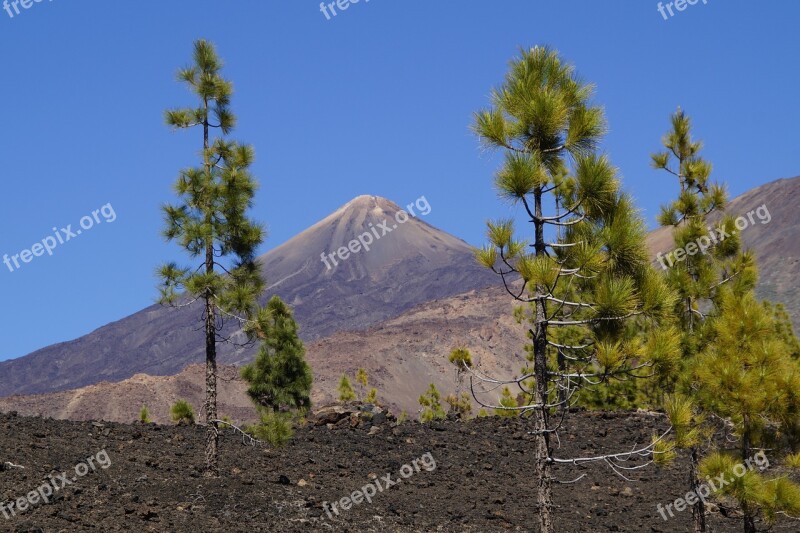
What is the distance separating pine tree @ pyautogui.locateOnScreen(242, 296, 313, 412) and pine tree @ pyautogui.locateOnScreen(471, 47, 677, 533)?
2520cm

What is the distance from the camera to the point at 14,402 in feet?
404

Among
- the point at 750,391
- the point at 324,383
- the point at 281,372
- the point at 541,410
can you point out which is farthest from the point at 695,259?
the point at 324,383

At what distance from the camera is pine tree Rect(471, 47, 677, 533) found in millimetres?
11570

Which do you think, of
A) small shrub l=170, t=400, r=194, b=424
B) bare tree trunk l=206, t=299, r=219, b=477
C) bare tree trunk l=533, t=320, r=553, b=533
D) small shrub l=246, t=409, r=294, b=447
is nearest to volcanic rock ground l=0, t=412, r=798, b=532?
bare tree trunk l=206, t=299, r=219, b=477

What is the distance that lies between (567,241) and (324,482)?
350 inches

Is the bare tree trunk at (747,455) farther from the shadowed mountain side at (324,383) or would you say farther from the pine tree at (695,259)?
the shadowed mountain side at (324,383)

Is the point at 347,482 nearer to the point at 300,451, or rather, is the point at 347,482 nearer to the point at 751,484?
the point at 300,451

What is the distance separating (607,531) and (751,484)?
4.87 m

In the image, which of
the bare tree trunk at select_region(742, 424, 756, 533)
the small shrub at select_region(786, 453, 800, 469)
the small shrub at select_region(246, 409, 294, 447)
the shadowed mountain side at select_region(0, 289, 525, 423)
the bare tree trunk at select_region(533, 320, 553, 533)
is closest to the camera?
the bare tree trunk at select_region(533, 320, 553, 533)

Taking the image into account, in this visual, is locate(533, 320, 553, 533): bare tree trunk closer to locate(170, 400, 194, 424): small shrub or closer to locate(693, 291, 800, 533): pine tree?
locate(693, 291, 800, 533): pine tree

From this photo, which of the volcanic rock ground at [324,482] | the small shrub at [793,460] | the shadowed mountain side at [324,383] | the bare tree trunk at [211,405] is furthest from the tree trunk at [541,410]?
the shadowed mountain side at [324,383]

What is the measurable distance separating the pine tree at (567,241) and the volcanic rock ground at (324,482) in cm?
656

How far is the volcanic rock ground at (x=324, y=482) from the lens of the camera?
53.4ft

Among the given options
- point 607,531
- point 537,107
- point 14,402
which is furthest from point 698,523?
point 14,402
